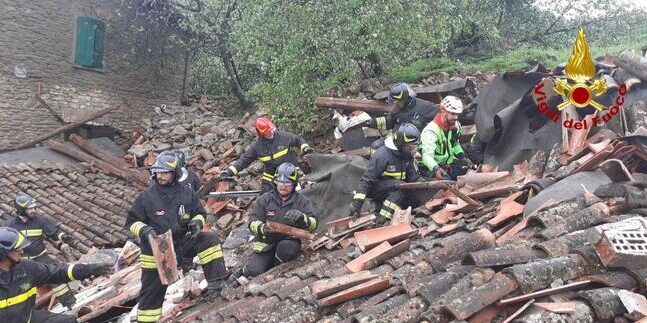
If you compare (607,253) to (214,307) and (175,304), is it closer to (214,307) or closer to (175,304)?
(214,307)

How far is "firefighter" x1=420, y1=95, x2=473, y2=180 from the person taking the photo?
661 centimetres

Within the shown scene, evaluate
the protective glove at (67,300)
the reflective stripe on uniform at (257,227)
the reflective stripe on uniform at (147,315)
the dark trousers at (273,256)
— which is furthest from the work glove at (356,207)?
the protective glove at (67,300)

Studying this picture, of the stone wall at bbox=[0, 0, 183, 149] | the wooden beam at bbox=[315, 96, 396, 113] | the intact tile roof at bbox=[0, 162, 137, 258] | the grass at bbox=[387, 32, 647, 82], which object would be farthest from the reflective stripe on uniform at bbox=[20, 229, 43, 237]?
the grass at bbox=[387, 32, 647, 82]

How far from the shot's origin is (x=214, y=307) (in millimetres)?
4867

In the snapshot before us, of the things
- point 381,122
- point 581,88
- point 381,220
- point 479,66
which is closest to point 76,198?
point 381,122

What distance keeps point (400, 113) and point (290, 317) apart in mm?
4560

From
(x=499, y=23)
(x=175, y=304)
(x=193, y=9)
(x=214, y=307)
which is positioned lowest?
(x=175, y=304)

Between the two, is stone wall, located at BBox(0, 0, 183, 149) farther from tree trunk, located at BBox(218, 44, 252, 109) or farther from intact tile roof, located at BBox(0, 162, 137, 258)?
intact tile roof, located at BBox(0, 162, 137, 258)

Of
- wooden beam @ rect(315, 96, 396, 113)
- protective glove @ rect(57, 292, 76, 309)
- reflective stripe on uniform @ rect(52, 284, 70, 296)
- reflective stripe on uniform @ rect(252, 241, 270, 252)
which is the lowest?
protective glove @ rect(57, 292, 76, 309)

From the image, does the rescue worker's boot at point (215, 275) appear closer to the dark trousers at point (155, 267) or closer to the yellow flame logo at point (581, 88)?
the dark trousers at point (155, 267)

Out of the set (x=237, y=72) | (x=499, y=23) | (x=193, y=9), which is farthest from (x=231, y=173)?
(x=499, y=23)

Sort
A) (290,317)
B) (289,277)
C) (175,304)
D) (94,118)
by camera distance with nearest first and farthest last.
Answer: (290,317)
(289,277)
(175,304)
(94,118)

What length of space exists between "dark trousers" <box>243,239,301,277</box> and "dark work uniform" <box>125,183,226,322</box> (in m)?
0.39

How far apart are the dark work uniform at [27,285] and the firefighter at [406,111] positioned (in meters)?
4.67
